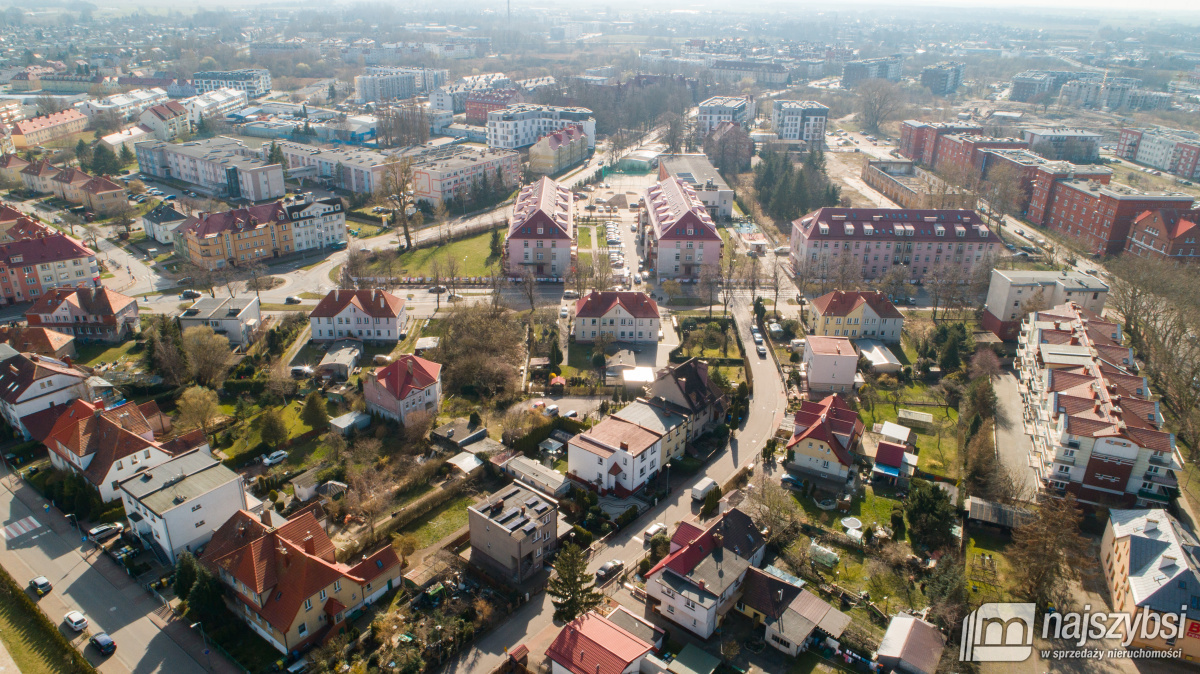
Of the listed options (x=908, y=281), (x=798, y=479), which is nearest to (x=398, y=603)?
(x=798, y=479)

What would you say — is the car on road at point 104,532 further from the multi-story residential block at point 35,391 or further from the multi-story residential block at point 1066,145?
the multi-story residential block at point 1066,145

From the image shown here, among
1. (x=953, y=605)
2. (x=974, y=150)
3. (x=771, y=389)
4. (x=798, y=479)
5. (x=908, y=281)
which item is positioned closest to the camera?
(x=953, y=605)

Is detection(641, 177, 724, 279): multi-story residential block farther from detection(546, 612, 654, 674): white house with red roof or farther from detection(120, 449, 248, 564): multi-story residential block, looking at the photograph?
detection(120, 449, 248, 564): multi-story residential block

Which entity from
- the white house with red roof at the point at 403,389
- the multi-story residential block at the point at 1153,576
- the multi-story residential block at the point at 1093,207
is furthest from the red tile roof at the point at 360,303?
the multi-story residential block at the point at 1093,207

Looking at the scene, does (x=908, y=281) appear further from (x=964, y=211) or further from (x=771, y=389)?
(x=771, y=389)

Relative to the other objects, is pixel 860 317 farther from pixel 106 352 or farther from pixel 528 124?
pixel 528 124

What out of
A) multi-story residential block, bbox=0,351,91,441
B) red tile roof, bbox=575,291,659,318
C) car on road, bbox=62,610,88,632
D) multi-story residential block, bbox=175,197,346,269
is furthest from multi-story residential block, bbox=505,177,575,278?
car on road, bbox=62,610,88,632

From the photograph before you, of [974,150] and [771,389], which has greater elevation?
[974,150]
